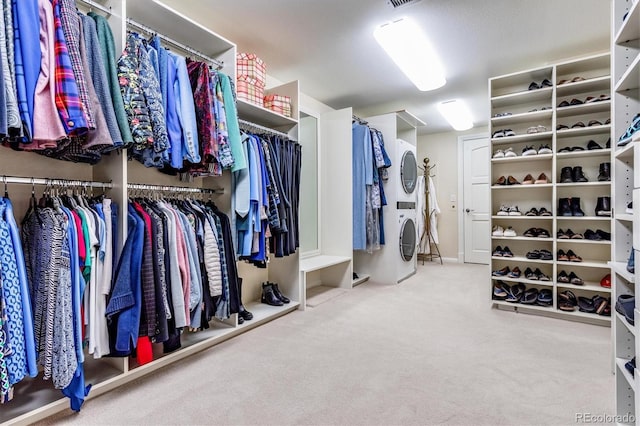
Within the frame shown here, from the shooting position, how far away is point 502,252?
3137 mm

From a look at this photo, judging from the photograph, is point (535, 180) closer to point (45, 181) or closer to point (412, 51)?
point (412, 51)

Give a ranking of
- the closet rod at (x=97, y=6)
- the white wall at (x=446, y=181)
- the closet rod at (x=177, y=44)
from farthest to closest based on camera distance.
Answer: the white wall at (x=446, y=181) < the closet rod at (x=177, y=44) < the closet rod at (x=97, y=6)

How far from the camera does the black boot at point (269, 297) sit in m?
2.94

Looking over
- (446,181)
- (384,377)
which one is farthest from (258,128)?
(446,181)

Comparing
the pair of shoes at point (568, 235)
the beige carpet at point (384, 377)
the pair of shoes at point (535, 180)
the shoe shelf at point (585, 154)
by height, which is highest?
the shoe shelf at point (585, 154)

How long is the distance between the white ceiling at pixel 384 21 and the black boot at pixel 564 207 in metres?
1.35

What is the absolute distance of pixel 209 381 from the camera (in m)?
1.78

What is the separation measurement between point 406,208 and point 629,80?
2.89 meters

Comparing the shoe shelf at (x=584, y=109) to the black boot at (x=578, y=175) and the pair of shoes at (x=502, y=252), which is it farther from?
the pair of shoes at (x=502, y=252)

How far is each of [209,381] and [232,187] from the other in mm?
1231

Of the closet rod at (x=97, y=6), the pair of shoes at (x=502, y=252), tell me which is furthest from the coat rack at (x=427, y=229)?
the closet rod at (x=97, y=6)

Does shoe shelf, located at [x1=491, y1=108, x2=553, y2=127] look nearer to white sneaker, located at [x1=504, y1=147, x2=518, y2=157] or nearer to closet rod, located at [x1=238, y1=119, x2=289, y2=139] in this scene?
white sneaker, located at [x1=504, y1=147, x2=518, y2=157]

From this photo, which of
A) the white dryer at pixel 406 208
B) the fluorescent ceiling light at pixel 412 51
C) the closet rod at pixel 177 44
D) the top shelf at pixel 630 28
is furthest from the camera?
the white dryer at pixel 406 208

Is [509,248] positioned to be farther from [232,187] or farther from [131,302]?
[131,302]
